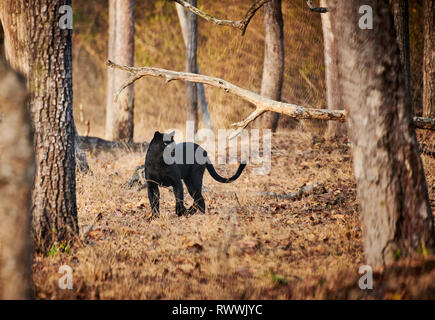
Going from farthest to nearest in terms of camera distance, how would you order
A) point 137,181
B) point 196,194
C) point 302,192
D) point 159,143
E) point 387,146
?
1. point 137,181
2. point 302,192
3. point 196,194
4. point 159,143
5. point 387,146

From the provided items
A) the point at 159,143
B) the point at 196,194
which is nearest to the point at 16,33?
the point at 159,143

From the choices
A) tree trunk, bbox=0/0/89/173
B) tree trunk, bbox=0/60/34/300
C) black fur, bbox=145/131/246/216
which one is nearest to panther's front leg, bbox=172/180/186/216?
black fur, bbox=145/131/246/216

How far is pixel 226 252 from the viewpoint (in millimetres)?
3879

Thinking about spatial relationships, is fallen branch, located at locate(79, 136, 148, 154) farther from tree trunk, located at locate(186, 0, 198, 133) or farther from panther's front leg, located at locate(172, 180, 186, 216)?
panther's front leg, located at locate(172, 180, 186, 216)

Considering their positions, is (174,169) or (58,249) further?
(174,169)

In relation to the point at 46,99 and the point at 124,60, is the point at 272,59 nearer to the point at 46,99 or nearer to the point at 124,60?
the point at 124,60

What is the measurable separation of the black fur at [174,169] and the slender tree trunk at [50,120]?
161 cm

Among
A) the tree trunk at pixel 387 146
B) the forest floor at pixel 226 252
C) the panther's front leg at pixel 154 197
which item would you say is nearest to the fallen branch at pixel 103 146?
the forest floor at pixel 226 252

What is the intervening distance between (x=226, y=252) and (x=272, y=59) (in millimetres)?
7326

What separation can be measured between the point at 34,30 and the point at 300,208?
12.8ft

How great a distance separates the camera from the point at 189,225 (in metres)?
4.94
